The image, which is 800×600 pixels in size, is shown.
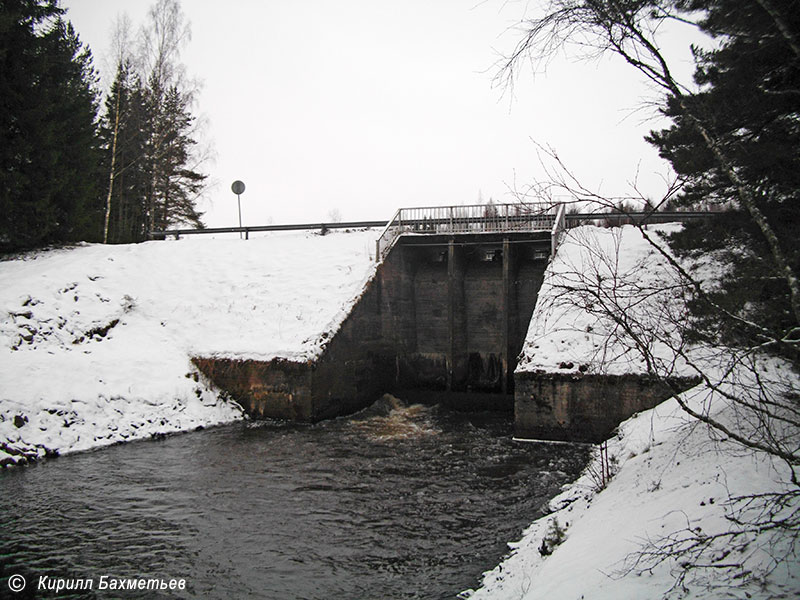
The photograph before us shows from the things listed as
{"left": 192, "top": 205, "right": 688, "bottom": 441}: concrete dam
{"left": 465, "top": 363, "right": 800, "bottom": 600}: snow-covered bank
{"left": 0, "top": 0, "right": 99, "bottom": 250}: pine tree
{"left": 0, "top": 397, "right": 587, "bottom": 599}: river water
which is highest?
{"left": 0, "top": 0, "right": 99, "bottom": 250}: pine tree

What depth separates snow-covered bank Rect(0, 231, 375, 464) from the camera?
533 inches

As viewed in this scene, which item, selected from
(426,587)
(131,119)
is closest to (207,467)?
(426,587)

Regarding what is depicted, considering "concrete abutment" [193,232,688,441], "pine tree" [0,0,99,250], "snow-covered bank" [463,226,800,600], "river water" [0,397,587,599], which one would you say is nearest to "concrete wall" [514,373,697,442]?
"concrete abutment" [193,232,688,441]

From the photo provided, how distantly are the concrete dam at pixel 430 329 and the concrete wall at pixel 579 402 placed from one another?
3.53 m

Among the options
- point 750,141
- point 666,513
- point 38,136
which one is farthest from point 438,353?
point 38,136

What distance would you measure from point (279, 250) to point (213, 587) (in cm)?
1782

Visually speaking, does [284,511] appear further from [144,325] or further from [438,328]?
[438,328]

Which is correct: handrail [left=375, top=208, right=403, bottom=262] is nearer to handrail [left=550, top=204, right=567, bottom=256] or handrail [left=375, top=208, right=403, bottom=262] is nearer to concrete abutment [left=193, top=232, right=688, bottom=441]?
concrete abutment [left=193, top=232, right=688, bottom=441]

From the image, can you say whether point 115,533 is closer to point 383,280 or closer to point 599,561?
point 599,561

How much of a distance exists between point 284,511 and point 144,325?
1157 centimetres

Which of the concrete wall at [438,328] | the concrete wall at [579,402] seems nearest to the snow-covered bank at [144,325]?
the concrete wall at [438,328]

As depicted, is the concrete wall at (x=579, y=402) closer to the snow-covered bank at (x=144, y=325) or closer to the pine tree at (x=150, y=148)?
the snow-covered bank at (x=144, y=325)

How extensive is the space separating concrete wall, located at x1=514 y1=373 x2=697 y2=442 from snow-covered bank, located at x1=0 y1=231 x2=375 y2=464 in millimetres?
6107

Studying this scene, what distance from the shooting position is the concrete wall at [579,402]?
1245 centimetres
